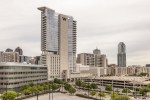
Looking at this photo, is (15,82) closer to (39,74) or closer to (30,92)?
(30,92)

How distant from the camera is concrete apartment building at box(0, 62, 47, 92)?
135 m

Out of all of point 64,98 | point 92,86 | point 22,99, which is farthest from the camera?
point 92,86

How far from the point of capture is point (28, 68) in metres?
157

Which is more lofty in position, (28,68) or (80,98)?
(28,68)

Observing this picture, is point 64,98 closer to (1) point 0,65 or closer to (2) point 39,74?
(1) point 0,65

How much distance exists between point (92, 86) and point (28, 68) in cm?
3695

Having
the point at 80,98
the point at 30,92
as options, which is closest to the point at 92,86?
the point at 80,98

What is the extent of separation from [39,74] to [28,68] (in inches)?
769

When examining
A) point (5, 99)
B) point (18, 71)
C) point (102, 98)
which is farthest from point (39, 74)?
point (5, 99)

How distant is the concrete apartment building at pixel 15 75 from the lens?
442ft

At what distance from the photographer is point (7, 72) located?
5315 inches

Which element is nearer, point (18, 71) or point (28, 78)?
point (18, 71)

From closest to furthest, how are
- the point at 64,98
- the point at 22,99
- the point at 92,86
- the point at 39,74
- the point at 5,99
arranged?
the point at 5,99 → the point at 22,99 → the point at 64,98 → the point at 92,86 → the point at 39,74

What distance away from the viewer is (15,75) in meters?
140
